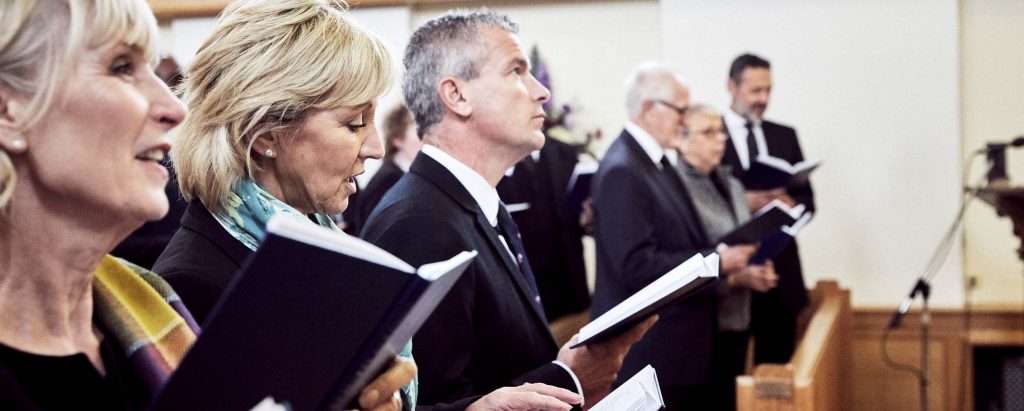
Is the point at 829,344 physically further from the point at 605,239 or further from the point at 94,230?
the point at 94,230

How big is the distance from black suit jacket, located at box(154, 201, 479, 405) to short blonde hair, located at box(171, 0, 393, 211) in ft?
0.13

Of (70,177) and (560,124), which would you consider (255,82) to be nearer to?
→ (70,177)

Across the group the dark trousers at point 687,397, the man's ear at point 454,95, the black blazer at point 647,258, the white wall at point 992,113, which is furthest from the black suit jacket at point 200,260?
the white wall at point 992,113

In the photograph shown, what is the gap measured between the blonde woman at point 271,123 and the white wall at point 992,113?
5.47m

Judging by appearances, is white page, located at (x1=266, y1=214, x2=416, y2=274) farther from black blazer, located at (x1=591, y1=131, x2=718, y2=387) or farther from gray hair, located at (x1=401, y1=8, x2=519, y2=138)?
black blazer, located at (x1=591, y1=131, x2=718, y2=387)

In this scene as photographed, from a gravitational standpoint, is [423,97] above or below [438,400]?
above

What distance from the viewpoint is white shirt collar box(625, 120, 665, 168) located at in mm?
4246

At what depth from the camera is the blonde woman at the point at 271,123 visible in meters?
1.69

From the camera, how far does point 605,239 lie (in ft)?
12.9

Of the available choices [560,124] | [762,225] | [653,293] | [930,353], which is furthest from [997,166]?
[653,293]

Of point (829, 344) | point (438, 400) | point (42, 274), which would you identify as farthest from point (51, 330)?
point (829, 344)

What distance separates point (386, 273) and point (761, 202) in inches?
172

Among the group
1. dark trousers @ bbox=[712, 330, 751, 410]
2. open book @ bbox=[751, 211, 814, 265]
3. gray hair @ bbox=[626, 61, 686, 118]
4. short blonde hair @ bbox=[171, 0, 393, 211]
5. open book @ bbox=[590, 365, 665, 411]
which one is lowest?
dark trousers @ bbox=[712, 330, 751, 410]

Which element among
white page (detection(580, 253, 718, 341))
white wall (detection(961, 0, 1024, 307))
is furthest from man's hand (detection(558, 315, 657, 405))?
white wall (detection(961, 0, 1024, 307))
